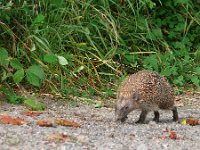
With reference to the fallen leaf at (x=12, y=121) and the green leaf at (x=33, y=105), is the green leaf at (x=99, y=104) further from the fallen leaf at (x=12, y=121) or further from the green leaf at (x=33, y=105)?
the fallen leaf at (x=12, y=121)

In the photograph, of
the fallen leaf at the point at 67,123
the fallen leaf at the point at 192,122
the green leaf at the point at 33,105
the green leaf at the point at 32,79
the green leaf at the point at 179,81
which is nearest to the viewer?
the fallen leaf at the point at 67,123

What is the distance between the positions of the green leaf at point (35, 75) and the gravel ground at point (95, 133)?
0.31 meters

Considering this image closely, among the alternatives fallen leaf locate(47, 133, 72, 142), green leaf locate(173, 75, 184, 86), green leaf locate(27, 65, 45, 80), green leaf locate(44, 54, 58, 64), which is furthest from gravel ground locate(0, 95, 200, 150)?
green leaf locate(173, 75, 184, 86)

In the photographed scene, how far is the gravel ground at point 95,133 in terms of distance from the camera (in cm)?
518

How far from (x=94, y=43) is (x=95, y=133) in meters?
3.49

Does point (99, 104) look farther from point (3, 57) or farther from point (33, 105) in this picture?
point (3, 57)

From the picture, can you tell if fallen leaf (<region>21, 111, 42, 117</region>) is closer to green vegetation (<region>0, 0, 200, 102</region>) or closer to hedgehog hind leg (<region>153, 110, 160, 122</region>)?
green vegetation (<region>0, 0, 200, 102</region>)

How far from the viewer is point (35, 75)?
744cm

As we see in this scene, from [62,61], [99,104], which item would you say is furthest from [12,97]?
[99,104]

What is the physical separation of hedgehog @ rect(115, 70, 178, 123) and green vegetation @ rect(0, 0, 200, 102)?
1.02 meters

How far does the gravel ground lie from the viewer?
5.18 m

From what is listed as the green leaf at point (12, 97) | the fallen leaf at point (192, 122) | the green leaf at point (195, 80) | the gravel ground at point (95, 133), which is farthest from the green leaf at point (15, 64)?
the green leaf at point (195, 80)

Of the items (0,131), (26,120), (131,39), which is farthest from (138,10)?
(0,131)

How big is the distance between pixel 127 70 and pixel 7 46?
182 cm
